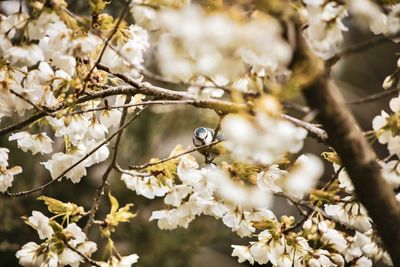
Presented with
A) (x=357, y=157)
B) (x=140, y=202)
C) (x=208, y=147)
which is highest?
(x=357, y=157)

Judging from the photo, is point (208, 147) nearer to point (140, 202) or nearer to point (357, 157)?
point (357, 157)

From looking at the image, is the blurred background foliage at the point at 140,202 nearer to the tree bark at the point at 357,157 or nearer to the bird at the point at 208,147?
the bird at the point at 208,147

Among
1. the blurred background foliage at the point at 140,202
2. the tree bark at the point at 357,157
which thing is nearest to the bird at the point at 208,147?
the tree bark at the point at 357,157

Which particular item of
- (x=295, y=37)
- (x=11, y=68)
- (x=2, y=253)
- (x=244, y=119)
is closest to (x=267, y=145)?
(x=244, y=119)

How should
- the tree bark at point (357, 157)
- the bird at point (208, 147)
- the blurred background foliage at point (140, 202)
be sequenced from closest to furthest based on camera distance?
1. the tree bark at point (357, 157)
2. the bird at point (208, 147)
3. the blurred background foliage at point (140, 202)

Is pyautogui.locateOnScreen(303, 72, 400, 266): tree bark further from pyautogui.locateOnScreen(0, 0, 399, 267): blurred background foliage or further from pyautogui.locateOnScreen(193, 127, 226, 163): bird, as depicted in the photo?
pyautogui.locateOnScreen(0, 0, 399, 267): blurred background foliage

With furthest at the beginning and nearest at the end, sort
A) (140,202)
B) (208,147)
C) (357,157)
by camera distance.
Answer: (140,202) → (208,147) → (357,157)

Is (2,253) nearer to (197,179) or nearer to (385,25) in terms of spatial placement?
(197,179)

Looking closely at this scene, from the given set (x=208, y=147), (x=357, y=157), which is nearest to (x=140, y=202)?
(x=208, y=147)
